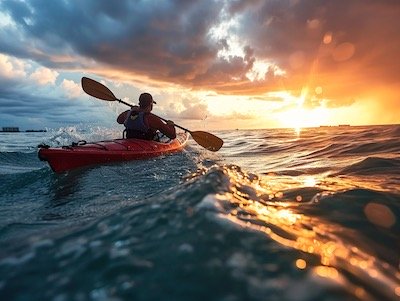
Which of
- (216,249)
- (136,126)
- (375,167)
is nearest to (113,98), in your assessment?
(136,126)

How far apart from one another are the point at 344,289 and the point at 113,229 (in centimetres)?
180

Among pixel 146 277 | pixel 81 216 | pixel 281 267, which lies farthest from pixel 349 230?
pixel 81 216

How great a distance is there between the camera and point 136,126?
10562 mm

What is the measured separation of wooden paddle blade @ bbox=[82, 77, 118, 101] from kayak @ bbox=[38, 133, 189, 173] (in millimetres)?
2454

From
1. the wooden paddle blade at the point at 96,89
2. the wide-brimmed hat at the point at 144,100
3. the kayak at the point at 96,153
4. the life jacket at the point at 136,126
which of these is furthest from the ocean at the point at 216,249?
the wooden paddle blade at the point at 96,89

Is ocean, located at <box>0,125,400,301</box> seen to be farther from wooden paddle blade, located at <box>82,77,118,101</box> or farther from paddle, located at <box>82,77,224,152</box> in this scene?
wooden paddle blade, located at <box>82,77,118,101</box>

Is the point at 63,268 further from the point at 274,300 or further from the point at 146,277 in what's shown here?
the point at 274,300

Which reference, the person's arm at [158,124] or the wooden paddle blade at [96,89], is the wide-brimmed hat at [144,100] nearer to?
the person's arm at [158,124]

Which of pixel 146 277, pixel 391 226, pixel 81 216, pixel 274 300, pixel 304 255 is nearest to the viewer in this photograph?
pixel 274 300

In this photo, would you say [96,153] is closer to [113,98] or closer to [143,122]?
[143,122]

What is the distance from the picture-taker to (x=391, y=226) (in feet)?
11.1

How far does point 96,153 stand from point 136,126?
2.32 meters

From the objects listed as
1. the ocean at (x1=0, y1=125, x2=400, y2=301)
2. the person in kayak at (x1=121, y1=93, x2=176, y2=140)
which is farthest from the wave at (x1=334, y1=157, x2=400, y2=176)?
the person in kayak at (x1=121, y1=93, x2=176, y2=140)

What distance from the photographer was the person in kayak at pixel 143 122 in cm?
1052
